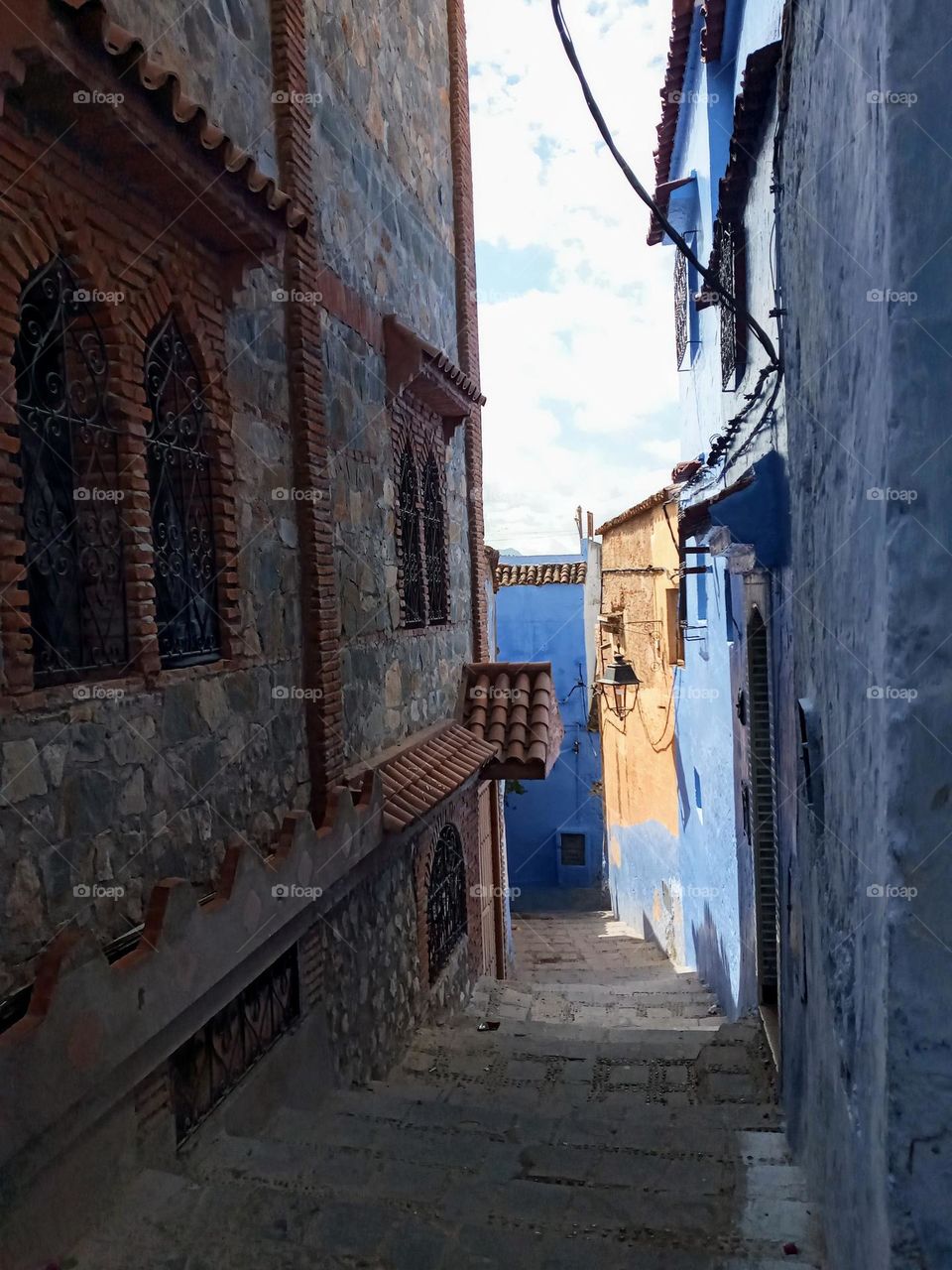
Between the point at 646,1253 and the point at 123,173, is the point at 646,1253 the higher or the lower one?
the lower one

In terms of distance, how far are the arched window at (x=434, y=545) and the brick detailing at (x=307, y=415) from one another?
270 centimetres

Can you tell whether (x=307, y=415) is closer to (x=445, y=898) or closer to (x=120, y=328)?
(x=120, y=328)

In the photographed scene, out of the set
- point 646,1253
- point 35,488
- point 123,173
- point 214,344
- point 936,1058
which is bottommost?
point 646,1253

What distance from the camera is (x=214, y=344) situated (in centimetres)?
444

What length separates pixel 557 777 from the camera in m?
23.3

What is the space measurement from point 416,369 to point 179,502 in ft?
11.0

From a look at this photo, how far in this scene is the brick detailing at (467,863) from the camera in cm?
733

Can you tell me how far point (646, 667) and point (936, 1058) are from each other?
503 inches

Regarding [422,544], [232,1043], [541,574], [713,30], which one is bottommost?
[232,1043]

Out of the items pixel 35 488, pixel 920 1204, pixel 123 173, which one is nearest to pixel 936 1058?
pixel 920 1204

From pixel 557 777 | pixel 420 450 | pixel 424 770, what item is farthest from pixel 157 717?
pixel 557 777

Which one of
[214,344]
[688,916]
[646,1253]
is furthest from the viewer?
[688,916]

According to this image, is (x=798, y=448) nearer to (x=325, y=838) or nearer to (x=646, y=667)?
(x=325, y=838)

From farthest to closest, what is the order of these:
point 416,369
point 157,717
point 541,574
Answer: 1. point 541,574
2. point 416,369
3. point 157,717
